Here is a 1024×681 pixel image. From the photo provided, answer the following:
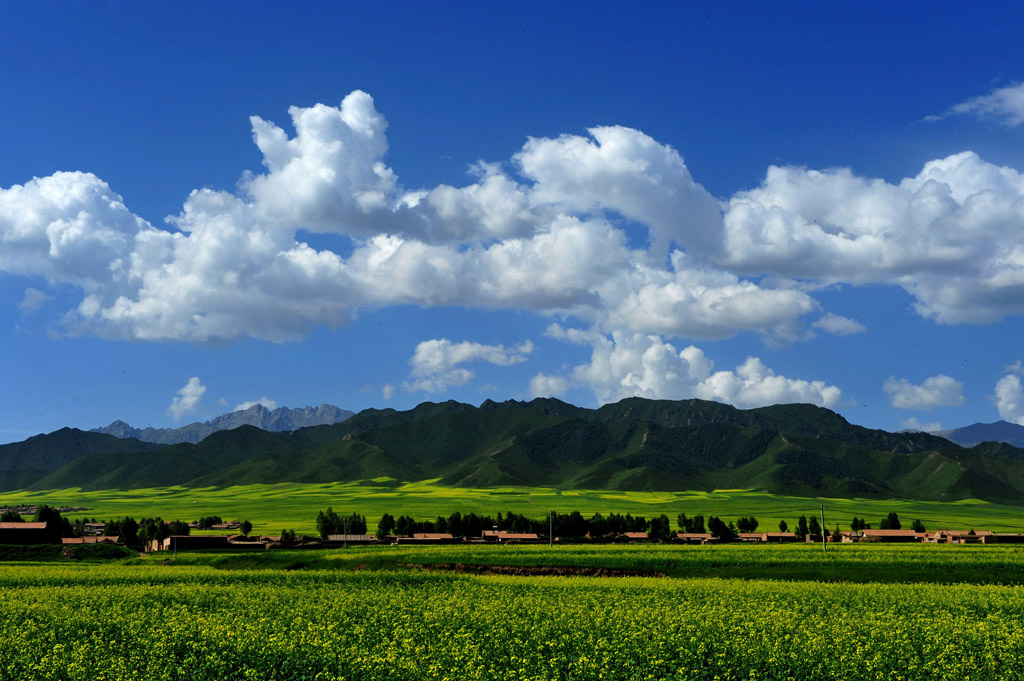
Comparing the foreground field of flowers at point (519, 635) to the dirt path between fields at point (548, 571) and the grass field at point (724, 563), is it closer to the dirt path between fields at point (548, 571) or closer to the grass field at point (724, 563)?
the grass field at point (724, 563)

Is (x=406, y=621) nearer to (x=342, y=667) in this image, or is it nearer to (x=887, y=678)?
(x=342, y=667)

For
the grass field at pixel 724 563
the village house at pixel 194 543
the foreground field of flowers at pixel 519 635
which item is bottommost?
the village house at pixel 194 543

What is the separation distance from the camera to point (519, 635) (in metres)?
40.2

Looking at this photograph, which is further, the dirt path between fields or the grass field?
the dirt path between fields

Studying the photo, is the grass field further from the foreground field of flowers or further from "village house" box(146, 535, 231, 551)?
"village house" box(146, 535, 231, 551)

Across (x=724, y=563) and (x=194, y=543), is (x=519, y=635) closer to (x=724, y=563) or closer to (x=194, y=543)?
(x=724, y=563)

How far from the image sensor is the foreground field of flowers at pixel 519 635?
33.8 meters

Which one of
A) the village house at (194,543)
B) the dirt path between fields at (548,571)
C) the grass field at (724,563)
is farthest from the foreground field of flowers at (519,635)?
the village house at (194,543)

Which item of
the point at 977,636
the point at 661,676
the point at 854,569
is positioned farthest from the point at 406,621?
the point at 854,569

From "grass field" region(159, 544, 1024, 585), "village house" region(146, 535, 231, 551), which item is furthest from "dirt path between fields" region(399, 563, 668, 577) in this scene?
"village house" region(146, 535, 231, 551)

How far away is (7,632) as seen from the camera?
1633 inches

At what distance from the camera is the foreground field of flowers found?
3375 cm

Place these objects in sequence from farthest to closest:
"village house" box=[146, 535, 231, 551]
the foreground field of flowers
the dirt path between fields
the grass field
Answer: "village house" box=[146, 535, 231, 551] → the dirt path between fields → the grass field → the foreground field of flowers

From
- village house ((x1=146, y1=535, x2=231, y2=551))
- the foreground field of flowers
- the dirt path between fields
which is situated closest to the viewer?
the foreground field of flowers
